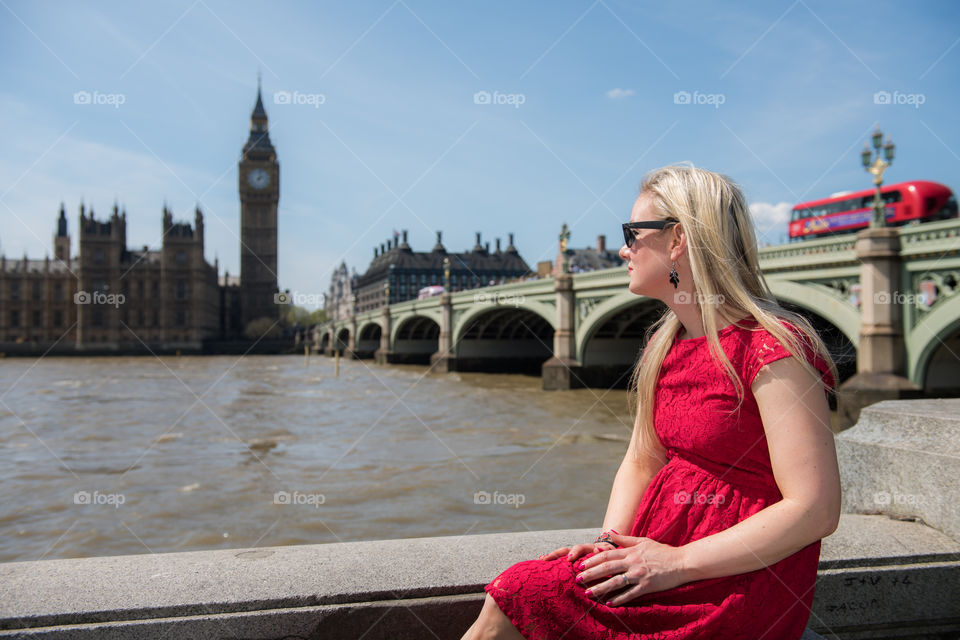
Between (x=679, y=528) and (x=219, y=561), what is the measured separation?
109 cm

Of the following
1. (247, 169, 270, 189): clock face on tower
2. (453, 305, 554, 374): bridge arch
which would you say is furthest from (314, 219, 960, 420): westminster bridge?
(247, 169, 270, 189): clock face on tower

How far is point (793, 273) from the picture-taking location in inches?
566

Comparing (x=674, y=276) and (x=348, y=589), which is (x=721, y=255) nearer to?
(x=674, y=276)

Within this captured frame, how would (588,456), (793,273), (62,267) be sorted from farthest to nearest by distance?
(62,267) → (793,273) → (588,456)

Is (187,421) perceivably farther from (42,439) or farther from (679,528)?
(679,528)

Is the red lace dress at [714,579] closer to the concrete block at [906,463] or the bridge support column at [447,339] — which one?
the concrete block at [906,463]

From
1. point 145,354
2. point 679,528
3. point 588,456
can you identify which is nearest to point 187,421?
point 588,456

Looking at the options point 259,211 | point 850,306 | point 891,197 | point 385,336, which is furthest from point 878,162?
point 259,211

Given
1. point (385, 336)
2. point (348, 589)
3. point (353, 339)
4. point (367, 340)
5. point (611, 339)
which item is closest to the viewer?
point (348, 589)

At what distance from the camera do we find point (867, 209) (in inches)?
889

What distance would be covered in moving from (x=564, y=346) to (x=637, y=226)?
21.1 meters

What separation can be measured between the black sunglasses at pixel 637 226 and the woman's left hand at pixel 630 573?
61 centimetres

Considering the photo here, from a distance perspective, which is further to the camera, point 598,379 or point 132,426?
point 598,379

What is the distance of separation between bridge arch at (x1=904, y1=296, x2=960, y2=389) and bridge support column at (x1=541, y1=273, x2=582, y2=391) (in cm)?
1010
